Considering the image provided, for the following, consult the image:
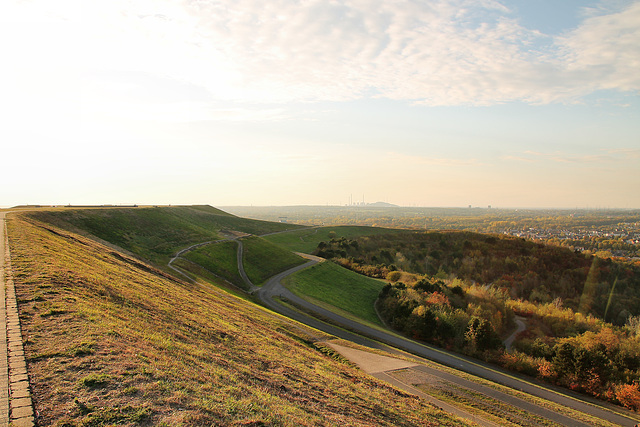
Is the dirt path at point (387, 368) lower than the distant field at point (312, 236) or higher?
lower

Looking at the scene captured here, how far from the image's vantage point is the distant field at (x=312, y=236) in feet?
302

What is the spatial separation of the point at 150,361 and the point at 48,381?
107 inches

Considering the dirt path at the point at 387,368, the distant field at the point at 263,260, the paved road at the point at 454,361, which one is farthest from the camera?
the distant field at the point at 263,260

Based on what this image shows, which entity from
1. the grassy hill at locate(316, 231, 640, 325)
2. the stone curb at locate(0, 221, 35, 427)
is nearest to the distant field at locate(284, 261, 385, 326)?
the grassy hill at locate(316, 231, 640, 325)

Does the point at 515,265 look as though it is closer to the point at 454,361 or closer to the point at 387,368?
the point at 454,361

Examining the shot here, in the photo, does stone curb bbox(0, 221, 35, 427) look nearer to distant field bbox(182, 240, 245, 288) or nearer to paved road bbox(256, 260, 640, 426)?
paved road bbox(256, 260, 640, 426)

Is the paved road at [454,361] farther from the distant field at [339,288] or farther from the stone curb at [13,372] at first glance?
the stone curb at [13,372]

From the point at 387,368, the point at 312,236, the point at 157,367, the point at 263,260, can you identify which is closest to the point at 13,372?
the point at 157,367

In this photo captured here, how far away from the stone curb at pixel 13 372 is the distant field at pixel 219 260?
35.3m

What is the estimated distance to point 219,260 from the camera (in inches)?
2047

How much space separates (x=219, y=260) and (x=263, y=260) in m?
11.2

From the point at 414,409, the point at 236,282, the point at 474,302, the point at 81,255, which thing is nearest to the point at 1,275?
the point at 81,255

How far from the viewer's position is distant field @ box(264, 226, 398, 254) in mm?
92188

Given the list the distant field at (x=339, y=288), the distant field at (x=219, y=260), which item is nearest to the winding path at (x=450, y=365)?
the distant field at (x=219, y=260)
